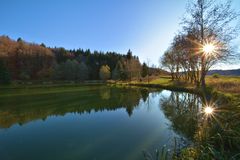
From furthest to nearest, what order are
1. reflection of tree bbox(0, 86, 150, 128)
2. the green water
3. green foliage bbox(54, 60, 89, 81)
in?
green foliage bbox(54, 60, 89, 81) < reflection of tree bbox(0, 86, 150, 128) < the green water

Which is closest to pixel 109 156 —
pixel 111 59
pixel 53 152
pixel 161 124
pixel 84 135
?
pixel 53 152

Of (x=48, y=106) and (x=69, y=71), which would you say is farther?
(x=69, y=71)

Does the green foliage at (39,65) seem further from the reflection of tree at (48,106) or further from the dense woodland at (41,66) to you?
the reflection of tree at (48,106)

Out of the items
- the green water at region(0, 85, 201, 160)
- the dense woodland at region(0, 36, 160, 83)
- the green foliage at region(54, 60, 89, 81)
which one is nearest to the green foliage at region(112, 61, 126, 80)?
the dense woodland at region(0, 36, 160, 83)

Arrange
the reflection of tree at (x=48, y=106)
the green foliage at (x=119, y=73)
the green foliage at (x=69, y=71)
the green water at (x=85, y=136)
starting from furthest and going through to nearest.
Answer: the green foliage at (x=69, y=71)
the green foliage at (x=119, y=73)
the reflection of tree at (x=48, y=106)
the green water at (x=85, y=136)

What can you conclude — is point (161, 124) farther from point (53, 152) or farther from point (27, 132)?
point (27, 132)

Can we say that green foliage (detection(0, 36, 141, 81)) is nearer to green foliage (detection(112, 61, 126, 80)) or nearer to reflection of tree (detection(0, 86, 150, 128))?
green foliage (detection(112, 61, 126, 80))

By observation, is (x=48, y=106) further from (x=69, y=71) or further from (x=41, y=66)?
(x=41, y=66)

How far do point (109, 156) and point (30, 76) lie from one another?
2486 inches

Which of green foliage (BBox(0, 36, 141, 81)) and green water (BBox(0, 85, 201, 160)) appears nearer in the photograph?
green water (BBox(0, 85, 201, 160))

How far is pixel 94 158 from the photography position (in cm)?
580

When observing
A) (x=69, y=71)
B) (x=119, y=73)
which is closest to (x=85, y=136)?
(x=119, y=73)

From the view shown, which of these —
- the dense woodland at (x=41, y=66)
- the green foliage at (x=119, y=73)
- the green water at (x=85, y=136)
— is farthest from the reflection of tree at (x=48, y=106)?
the green foliage at (x=119, y=73)

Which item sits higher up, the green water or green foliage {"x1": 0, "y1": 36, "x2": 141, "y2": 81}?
green foliage {"x1": 0, "y1": 36, "x2": 141, "y2": 81}
